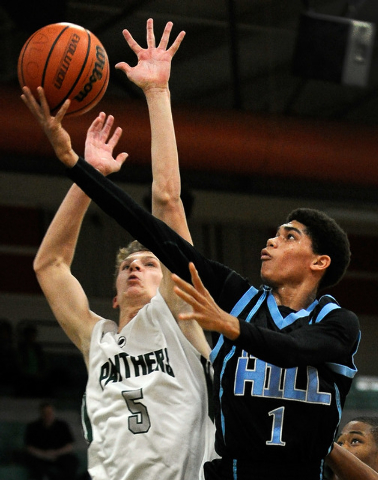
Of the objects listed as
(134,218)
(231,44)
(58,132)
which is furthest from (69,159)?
(231,44)

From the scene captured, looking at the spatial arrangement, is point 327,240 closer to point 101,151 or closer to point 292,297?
point 292,297

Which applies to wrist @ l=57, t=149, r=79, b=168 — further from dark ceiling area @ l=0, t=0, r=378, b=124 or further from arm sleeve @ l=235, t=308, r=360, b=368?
dark ceiling area @ l=0, t=0, r=378, b=124

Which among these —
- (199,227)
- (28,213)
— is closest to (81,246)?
(28,213)

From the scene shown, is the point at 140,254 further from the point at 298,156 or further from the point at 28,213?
the point at 28,213

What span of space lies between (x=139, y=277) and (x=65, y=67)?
96 centimetres

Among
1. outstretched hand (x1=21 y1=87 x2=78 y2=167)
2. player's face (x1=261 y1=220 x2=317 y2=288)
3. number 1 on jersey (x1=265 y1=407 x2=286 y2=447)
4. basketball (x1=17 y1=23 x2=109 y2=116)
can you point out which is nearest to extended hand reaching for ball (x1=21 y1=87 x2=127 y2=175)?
outstretched hand (x1=21 y1=87 x2=78 y2=167)

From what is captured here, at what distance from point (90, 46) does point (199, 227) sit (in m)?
8.31

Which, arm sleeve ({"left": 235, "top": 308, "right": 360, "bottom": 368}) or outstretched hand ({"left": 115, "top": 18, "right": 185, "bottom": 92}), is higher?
outstretched hand ({"left": 115, "top": 18, "right": 185, "bottom": 92})

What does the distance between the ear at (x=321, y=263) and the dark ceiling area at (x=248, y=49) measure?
5369mm

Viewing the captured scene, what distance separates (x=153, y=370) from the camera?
3.29 m

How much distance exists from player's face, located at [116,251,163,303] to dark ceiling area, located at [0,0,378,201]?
496 centimetres

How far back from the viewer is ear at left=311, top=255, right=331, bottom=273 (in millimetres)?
3141

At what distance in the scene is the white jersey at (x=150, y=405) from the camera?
3.18 metres

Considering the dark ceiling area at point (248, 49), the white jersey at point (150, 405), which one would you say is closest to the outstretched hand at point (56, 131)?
the white jersey at point (150, 405)
